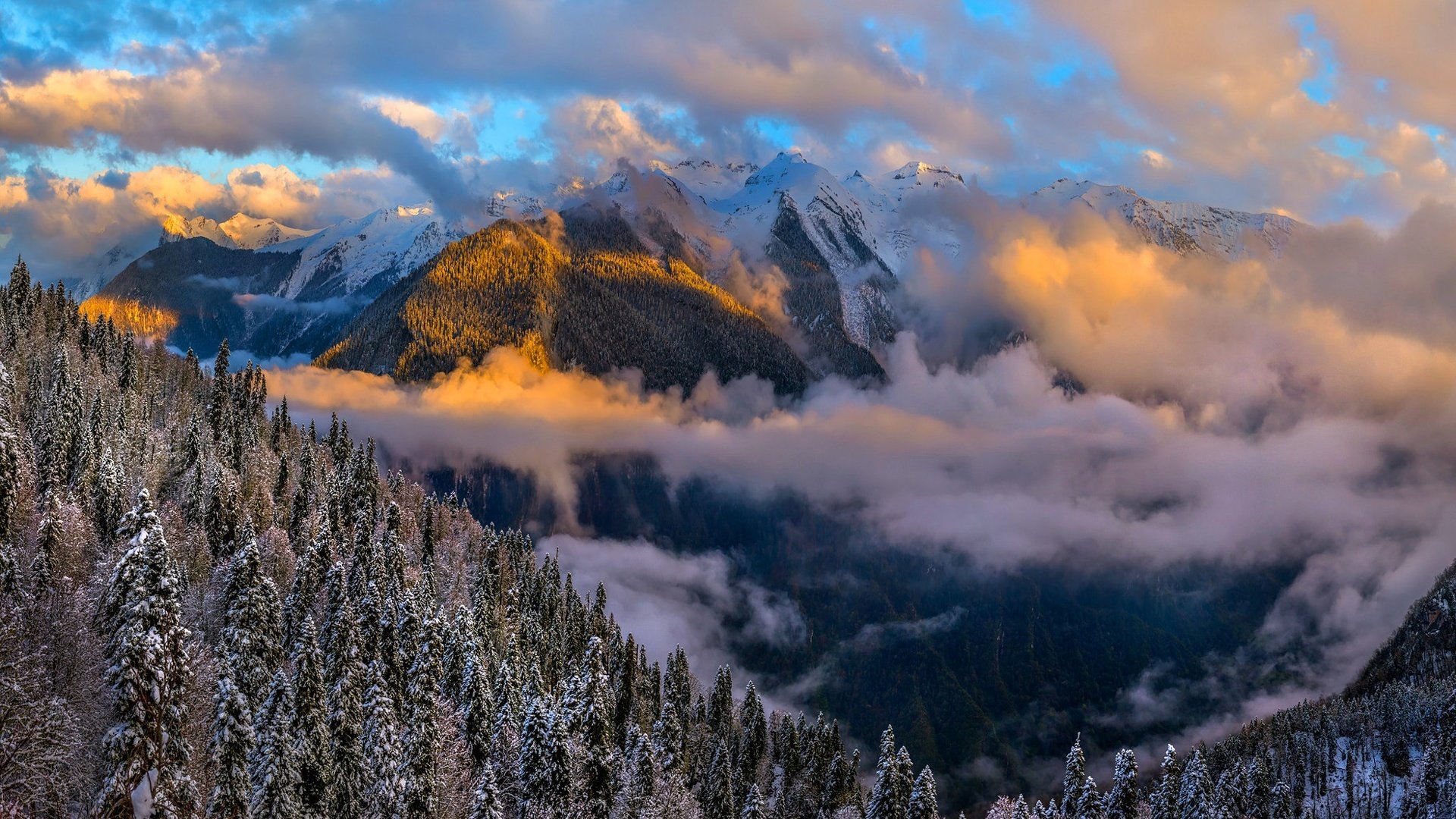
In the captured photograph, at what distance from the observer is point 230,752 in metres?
44.9

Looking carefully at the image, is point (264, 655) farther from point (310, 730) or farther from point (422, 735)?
point (422, 735)

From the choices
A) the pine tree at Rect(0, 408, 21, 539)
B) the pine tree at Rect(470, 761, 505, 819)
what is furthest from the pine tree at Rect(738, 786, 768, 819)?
the pine tree at Rect(0, 408, 21, 539)

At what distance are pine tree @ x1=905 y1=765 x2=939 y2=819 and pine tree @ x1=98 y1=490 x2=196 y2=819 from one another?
52181 mm

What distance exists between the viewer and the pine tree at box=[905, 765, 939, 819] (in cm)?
6988

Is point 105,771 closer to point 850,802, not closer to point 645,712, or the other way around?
point 645,712

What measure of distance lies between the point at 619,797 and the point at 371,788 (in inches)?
881

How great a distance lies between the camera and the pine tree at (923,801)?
69.9m

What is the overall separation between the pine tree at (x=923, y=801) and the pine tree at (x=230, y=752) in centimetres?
4649

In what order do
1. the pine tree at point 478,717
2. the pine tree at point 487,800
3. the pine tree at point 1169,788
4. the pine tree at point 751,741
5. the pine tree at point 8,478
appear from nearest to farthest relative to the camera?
the pine tree at point 8,478 < the pine tree at point 487,800 < the pine tree at point 478,717 < the pine tree at point 1169,788 < the pine tree at point 751,741

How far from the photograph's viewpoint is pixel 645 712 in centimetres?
14062

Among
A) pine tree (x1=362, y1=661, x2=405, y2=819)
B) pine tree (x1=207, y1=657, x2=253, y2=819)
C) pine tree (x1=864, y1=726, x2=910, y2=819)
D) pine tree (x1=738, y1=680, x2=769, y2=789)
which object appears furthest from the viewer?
pine tree (x1=738, y1=680, x2=769, y2=789)

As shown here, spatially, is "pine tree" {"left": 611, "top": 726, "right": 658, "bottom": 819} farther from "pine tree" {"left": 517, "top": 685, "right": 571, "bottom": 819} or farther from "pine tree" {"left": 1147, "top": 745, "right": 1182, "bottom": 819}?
"pine tree" {"left": 1147, "top": 745, "right": 1182, "bottom": 819}

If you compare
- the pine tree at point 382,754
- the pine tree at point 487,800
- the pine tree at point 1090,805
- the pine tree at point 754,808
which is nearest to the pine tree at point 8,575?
the pine tree at point 382,754

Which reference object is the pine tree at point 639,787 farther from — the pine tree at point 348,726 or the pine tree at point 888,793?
the pine tree at point 348,726
